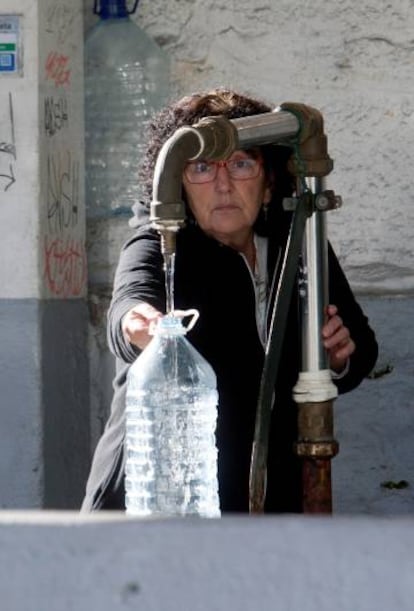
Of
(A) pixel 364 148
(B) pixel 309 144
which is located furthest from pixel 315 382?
(A) pixel 364 148

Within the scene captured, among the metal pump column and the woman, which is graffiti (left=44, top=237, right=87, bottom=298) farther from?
the metal pump column

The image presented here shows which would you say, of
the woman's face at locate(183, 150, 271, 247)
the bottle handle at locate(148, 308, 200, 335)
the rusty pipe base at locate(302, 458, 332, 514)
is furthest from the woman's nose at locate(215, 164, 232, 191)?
the rusty pipe base at locate(302, 458, 332, 514)

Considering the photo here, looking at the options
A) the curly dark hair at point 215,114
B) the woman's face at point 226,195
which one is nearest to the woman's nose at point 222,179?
the woman's face at point 226,195

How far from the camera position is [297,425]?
3.79 meters

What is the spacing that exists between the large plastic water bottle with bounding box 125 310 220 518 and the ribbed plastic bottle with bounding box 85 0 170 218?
86.6 inches

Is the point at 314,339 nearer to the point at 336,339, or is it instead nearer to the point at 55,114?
the point at 336,339

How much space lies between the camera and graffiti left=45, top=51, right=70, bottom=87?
18.2ft

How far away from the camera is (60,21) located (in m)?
5.64

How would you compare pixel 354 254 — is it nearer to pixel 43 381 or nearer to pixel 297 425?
pixel 43 381

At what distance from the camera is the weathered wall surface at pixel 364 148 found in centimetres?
561

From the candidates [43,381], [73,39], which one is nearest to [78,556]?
[43,381]

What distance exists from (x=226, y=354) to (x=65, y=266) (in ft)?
6.20

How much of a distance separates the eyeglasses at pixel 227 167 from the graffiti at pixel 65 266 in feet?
5.46

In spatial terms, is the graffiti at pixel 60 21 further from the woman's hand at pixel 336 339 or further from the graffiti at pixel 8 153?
the woman's hand at pixel 336 339
